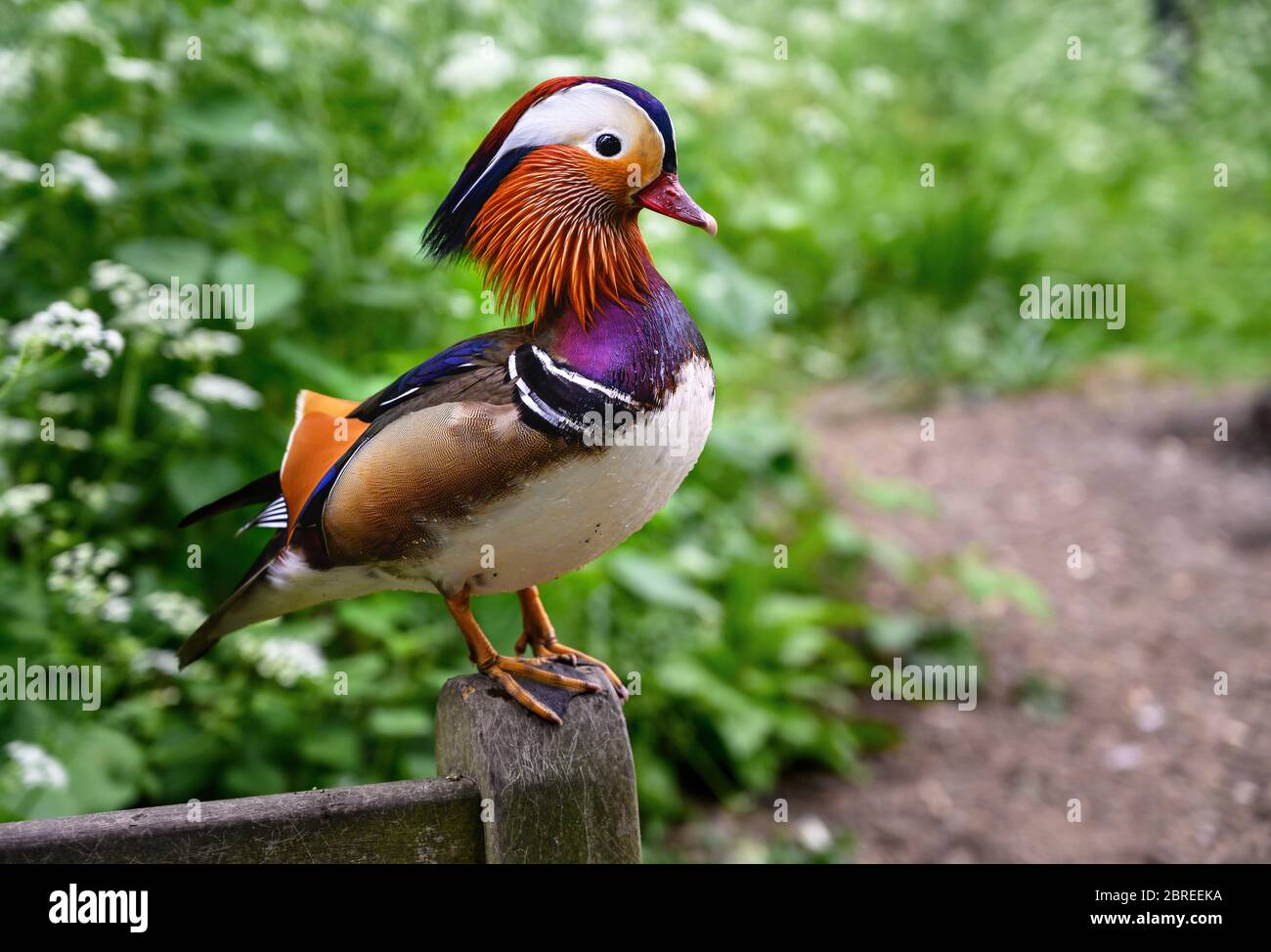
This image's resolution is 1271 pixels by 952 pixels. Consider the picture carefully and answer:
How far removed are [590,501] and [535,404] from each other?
126 millimetres

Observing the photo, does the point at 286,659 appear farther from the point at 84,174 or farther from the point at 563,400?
the point at 563,400

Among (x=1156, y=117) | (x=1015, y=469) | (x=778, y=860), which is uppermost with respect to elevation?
(x=1156, y=117)

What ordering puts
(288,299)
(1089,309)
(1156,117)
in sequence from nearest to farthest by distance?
(288,299) < (1089,309) < (1156,117)

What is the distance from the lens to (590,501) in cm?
137

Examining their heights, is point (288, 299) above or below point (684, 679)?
above

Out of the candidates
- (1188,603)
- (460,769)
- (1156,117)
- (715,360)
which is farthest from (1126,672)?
(1156,117)

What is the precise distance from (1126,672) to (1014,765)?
61 centimetres

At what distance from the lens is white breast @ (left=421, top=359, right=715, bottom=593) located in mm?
1350

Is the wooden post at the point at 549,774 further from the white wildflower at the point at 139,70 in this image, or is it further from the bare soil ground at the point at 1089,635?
the bare soil ground at the point at 1089,635

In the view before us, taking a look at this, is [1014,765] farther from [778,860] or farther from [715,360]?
[715,360]

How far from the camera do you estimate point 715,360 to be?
3.52 m

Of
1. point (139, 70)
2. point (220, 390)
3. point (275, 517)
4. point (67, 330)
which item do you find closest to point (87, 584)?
point (220, 390)

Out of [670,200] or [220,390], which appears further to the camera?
[220,390]

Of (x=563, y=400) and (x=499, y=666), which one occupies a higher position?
(x=563, y=400)
